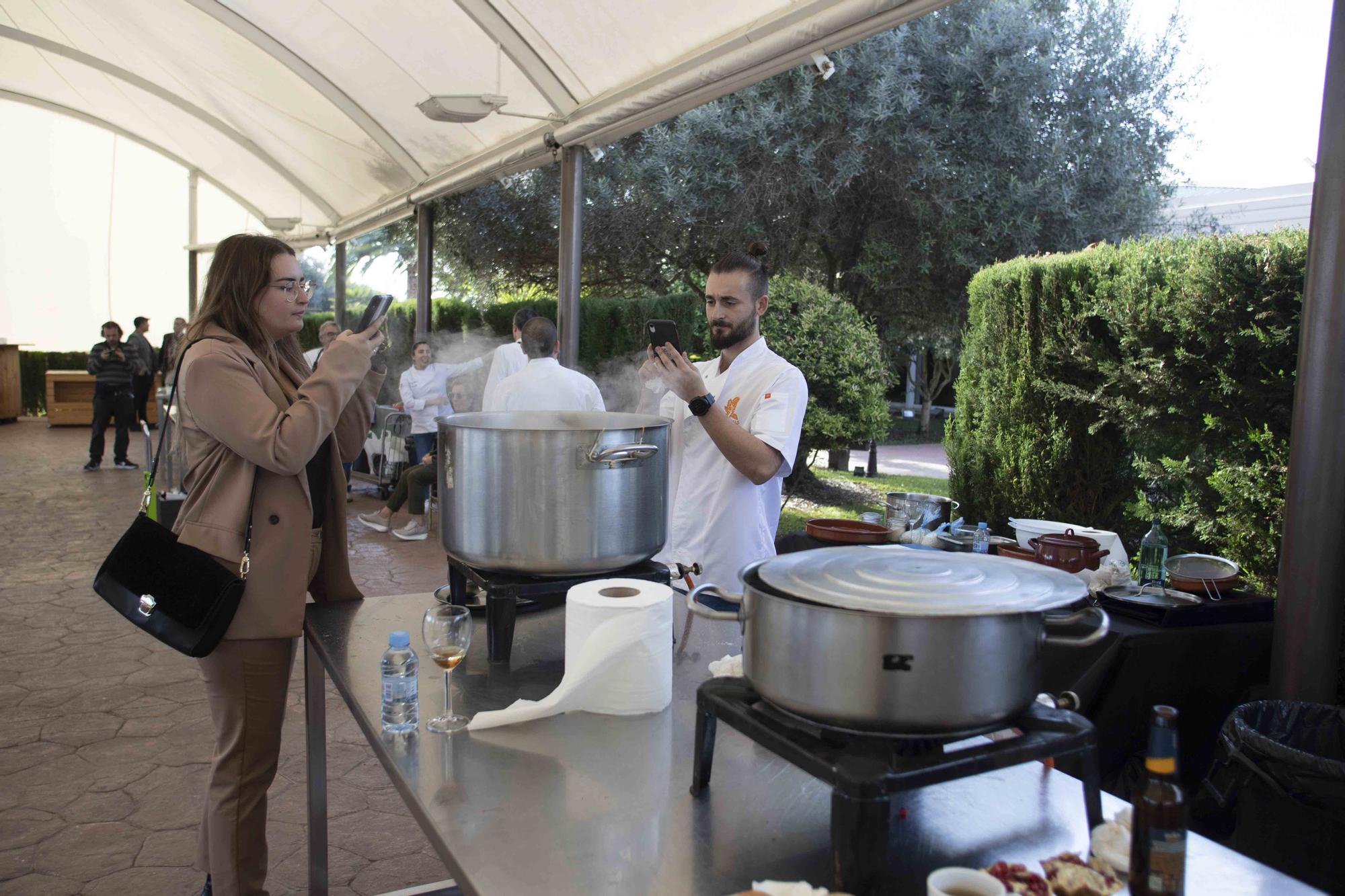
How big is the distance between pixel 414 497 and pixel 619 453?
22.0ft

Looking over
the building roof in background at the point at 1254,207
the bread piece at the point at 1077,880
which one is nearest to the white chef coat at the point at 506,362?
the bread piece at the point at 1077,880

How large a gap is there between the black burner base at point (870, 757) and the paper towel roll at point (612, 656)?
329 millimetres

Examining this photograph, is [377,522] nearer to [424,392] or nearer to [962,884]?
[424,392]

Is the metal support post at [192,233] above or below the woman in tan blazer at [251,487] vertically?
above

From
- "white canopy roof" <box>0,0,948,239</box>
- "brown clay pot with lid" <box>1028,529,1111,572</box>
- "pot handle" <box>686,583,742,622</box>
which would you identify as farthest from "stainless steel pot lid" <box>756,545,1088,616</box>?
"white canopy roof" <box>0,0,948,239</box>

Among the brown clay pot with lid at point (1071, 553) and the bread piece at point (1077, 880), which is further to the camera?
the brown clay pot with lid at point (1071, 553)

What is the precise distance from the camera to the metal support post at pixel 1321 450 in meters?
2.68

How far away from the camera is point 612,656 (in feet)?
5.72

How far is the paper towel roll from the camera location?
1.73m

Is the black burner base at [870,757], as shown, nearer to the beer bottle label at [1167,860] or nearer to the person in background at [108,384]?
the beer bottle label at [1167,860]

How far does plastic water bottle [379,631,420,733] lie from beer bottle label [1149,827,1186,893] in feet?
3.94

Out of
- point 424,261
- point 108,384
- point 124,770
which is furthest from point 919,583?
point 108,384

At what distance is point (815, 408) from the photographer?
9.39 metres

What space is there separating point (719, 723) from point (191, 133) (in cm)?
1426
